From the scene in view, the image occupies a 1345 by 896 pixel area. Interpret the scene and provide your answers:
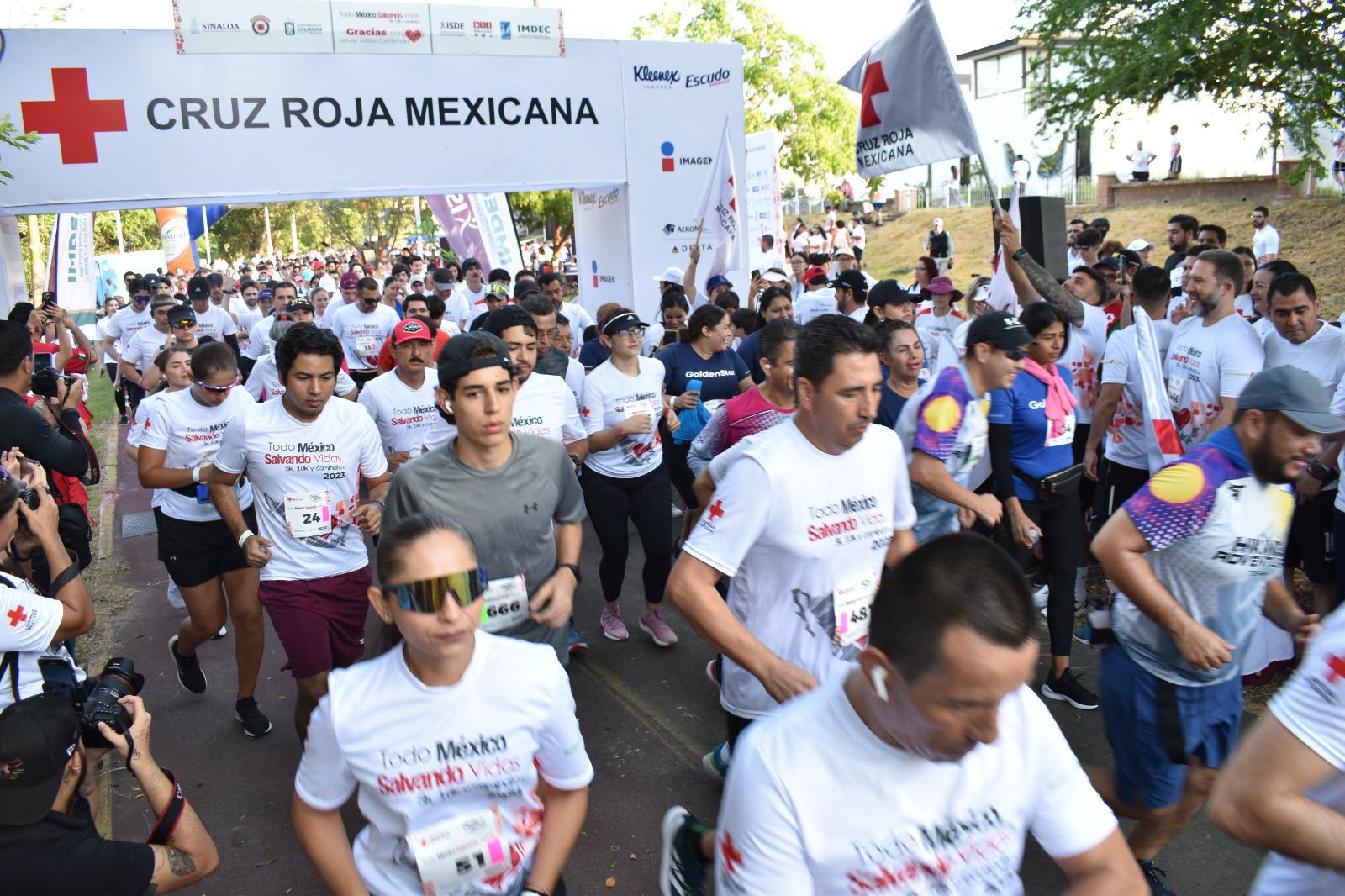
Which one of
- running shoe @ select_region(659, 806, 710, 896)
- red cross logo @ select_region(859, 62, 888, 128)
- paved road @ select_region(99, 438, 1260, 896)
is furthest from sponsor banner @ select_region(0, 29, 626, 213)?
running shoe @ select_region(659, 806, 710, 896)

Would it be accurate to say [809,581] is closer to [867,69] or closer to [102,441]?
[867,69]

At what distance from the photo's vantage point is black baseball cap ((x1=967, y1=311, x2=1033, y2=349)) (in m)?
4.37

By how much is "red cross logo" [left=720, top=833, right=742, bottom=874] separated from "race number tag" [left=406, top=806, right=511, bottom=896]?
0.75 metres

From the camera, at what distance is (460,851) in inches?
88.1

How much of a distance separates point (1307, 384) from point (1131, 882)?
1.69 metres

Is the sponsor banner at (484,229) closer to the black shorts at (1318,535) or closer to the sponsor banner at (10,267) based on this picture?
the sponsor banner at (10,267)

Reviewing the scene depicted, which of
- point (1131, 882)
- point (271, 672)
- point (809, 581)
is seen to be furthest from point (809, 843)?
point (271, 672)

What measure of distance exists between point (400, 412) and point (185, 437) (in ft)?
3.71

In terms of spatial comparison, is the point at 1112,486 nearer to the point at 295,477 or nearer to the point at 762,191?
the point at 295,477

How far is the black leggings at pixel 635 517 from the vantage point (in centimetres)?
601

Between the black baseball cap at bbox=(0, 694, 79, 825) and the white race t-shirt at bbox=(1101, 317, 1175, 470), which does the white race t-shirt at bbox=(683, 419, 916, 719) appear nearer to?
the black baseball cap at bbox=(0, 694, 79, 825)

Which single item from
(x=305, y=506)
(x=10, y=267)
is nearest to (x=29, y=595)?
(x=305, y=506)

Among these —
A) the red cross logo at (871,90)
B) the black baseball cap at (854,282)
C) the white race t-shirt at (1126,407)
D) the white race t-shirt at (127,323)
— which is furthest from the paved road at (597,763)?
the white race t-shirt at (127,323)

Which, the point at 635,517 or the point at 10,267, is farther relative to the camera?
the point at 10,267
